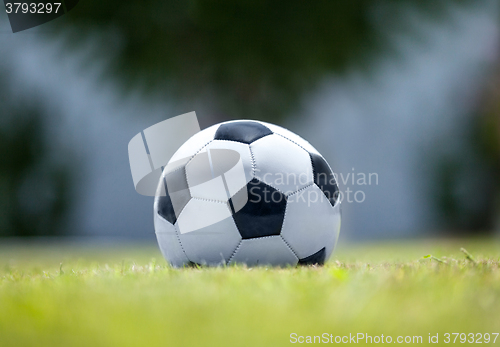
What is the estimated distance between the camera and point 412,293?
119 centimetres

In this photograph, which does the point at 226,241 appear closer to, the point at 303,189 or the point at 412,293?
the point at 303,189

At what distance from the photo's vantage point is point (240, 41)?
9.18 m

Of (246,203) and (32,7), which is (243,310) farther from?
(32,7)

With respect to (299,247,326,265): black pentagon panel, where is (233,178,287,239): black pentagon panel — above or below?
above

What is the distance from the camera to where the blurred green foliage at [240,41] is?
8.77m

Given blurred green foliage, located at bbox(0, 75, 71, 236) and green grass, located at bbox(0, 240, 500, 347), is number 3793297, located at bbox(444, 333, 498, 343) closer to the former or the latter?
green grass, located at bbox(0, 240, 500, 347)

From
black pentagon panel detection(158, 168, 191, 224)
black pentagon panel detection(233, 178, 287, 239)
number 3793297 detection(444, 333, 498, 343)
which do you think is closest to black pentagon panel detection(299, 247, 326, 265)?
black pentagon panel detection(233, 178, 287, 239)

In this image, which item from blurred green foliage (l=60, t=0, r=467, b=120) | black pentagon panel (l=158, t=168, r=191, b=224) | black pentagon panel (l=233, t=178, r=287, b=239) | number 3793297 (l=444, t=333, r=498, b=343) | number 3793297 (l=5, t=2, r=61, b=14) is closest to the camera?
number 3793297 (l=444, t=333, r=498, b=343)

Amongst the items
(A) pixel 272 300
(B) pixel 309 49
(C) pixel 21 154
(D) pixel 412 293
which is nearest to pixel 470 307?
(D) pixel 412 293

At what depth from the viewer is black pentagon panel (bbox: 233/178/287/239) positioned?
201cm

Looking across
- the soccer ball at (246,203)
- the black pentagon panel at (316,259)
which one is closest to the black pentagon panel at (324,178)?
the soccer ball at (246,203)

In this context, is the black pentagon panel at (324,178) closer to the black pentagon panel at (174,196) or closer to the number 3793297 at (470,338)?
the black pentagon panel at (174,196)

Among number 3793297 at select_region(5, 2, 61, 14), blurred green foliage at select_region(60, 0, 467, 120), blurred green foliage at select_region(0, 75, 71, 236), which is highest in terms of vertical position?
number 3793297 at select_region(5, 2, 61, 14)

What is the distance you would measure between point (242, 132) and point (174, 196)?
50 cm
